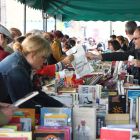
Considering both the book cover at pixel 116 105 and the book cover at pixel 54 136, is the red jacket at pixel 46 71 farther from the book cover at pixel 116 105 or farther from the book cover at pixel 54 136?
the book cover at pixel 54 136

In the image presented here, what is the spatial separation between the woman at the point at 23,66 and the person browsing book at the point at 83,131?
13.9 inches

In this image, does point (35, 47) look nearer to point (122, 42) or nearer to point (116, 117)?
point (116, 117)

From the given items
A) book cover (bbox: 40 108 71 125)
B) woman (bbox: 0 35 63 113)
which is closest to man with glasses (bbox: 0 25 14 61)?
woman (bbox: 0 35 63 113)

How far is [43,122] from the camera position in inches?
58.9

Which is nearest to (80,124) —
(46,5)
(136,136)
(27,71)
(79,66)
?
(136,136)

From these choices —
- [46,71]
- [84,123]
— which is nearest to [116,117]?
[84,123]

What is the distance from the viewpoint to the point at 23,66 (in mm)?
1684

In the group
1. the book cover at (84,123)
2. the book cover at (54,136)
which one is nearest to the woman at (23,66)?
the book cover at (84,123)

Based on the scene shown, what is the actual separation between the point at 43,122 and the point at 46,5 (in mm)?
5663

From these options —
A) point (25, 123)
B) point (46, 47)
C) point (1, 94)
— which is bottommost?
point (25, 123)

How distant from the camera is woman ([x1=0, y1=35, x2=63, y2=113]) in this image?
5.31ft

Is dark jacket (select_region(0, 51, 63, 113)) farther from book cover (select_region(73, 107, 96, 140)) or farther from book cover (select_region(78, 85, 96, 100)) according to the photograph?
book cover (select_region(78, 85, 96, 100))

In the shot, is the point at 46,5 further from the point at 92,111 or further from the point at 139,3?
the point at 92,111

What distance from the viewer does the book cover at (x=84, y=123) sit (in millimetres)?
1541
